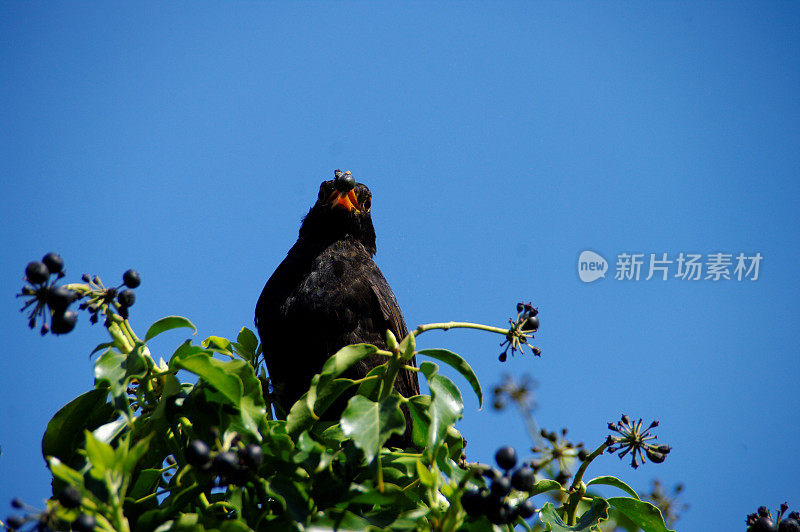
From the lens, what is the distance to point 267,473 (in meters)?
1.88

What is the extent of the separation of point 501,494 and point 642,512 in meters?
0.84

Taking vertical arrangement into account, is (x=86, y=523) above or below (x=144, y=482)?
below

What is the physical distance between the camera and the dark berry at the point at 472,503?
63.4 inches

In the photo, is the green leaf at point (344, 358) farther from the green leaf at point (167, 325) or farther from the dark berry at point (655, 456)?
the dark berry at point (655, 456)

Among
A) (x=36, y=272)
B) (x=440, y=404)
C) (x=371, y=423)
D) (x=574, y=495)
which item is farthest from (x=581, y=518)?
(x=36, y=272)

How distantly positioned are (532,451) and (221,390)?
949 millimetres

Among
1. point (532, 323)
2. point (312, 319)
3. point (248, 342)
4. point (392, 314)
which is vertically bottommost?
point (532, 323)

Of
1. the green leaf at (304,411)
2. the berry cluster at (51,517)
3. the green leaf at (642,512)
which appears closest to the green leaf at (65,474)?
the berry cluster at (51,517)

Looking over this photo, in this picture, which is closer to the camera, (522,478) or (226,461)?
(226,461)

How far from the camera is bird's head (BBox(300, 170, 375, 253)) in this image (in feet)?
15.4

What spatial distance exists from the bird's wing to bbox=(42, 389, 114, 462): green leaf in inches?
82.5

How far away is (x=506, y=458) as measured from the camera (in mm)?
1694

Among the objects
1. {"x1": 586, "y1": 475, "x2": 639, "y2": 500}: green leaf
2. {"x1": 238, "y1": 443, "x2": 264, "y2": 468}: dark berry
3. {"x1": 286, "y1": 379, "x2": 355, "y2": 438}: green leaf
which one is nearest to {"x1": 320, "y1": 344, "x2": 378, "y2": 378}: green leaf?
{"x1": 286, "y1": 379, "x2": 355, "y2": 438}: green leaf

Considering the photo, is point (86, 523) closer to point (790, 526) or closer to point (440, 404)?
point (440, 404)
